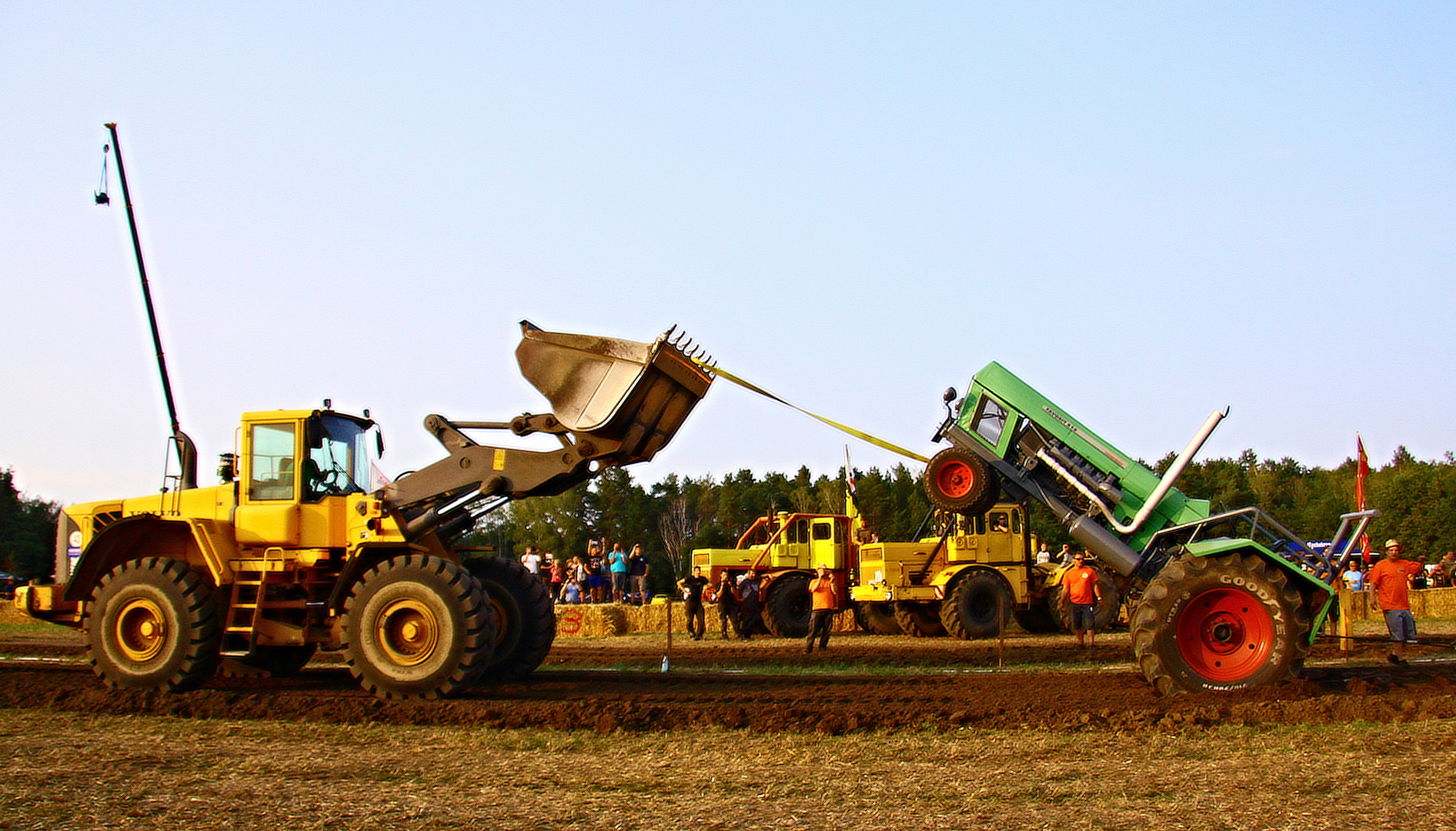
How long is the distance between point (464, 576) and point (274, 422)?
9.22 ft

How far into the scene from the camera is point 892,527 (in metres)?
68.2

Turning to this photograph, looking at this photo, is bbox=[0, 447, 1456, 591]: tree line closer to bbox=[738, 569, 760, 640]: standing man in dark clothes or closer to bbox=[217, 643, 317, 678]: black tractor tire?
bbox=[738, 569, 760, 640]: standing man in dark clothes

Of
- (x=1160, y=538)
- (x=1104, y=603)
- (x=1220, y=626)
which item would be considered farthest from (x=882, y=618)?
(x=1220, y=626)

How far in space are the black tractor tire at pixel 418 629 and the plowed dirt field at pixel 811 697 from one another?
29 centimetres

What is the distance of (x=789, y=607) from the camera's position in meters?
23.7

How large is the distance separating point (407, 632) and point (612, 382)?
298 cm

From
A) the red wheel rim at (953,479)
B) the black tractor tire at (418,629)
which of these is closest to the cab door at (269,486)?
the black tractor tire at (418,629)

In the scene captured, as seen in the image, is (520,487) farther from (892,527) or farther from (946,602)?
(892,527)

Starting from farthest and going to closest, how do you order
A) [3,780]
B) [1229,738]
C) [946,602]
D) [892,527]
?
1. [892,527]
2. [946,602]
3. [1229,738]
4. [3,780]

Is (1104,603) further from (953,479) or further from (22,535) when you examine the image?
(22,535)

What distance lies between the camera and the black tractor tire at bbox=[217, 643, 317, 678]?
42.1 ft

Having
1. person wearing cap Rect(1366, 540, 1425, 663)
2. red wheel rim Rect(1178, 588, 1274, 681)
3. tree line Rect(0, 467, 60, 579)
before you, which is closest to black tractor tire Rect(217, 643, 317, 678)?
red wheel rim Rect(1178, 588, 1274, 681)

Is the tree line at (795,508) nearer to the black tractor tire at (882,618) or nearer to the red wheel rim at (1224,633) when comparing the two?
the black tractor tire at (882,618)

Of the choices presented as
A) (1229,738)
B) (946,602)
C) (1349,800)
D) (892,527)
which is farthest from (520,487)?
(892,527)
